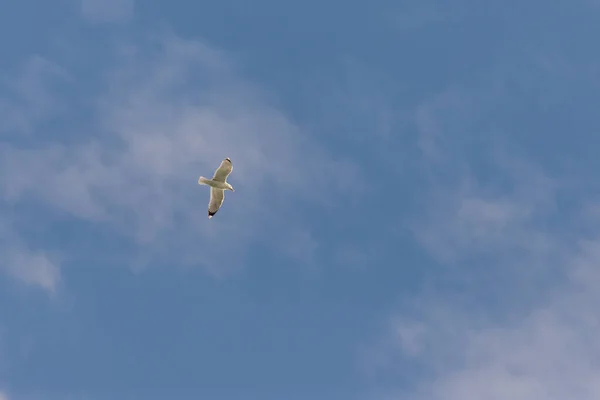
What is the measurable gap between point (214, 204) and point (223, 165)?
6.00 m

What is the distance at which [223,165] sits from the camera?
8638 cm

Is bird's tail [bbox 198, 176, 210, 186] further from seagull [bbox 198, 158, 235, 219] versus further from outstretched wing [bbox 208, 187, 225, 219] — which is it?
outstretched wing [bbox 208, 187, 225, 219]

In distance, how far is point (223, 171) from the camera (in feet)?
285

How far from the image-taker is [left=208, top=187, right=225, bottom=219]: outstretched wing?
9013 cm

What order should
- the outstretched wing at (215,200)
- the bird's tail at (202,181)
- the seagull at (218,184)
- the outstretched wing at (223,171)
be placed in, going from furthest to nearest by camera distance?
the outstretched wing at (215,200), the bird's tail at (202,181), the seagull at (218,184), the outstretched wing at (223,171)

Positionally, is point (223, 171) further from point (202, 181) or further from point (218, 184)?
point (202, 181)

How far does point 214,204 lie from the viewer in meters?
91.0

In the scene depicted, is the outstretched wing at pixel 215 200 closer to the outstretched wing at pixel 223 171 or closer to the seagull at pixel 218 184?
the seagull at pixel 218 184

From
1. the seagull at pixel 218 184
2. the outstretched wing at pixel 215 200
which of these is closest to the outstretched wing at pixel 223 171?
the seagull at pixel 218 184

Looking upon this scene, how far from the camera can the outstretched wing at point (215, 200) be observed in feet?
296

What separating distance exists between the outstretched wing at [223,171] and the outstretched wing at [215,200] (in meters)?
2.12

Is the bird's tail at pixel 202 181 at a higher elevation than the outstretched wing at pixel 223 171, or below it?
below

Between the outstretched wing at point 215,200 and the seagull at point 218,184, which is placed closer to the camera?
the seagull at point 218,184

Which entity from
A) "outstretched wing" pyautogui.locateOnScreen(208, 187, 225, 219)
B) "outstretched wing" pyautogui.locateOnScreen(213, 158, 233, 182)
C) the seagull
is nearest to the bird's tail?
the seagull
